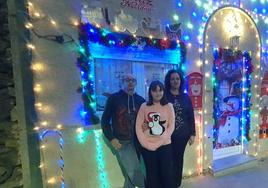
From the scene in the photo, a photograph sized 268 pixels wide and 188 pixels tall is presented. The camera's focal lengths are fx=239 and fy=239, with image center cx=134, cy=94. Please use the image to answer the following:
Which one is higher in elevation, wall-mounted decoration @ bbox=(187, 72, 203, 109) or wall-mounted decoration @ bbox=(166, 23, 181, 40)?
wall-mounted decoration @ bbox=(166, 23, 181, 40)

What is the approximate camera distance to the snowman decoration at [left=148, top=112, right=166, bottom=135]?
2.20m

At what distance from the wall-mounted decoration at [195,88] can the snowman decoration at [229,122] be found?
2.16 feet

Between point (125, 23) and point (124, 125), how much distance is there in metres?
1.23

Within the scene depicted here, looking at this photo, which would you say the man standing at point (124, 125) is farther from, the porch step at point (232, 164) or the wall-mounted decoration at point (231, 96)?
the wall-mounted decoration at point (231, 96)

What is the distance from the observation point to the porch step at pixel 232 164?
3439 millimetres

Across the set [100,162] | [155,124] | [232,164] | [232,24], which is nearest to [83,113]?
[100,162]

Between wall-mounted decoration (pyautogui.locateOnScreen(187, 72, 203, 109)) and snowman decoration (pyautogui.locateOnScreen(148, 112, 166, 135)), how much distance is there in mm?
1294

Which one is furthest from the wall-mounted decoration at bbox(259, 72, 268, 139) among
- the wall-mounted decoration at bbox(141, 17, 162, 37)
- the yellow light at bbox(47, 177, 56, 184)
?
the yellow light at bbox(47, 177, 56, 184)

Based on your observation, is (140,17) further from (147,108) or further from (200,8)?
(147,108)

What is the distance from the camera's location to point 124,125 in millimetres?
2385

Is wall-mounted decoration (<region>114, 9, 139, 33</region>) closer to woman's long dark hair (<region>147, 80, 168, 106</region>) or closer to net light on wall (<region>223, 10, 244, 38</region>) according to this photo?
woman's long dark hair (<region>147, 80, 168, 106</region>)

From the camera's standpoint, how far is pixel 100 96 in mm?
2723

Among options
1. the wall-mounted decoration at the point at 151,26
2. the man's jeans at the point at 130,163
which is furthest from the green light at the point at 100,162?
the wall-mounted decoration at the point at 151,26

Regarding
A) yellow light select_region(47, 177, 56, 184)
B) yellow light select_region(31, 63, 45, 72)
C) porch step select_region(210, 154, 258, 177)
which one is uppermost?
yellow light select_region(31, 63, 45, 72)
